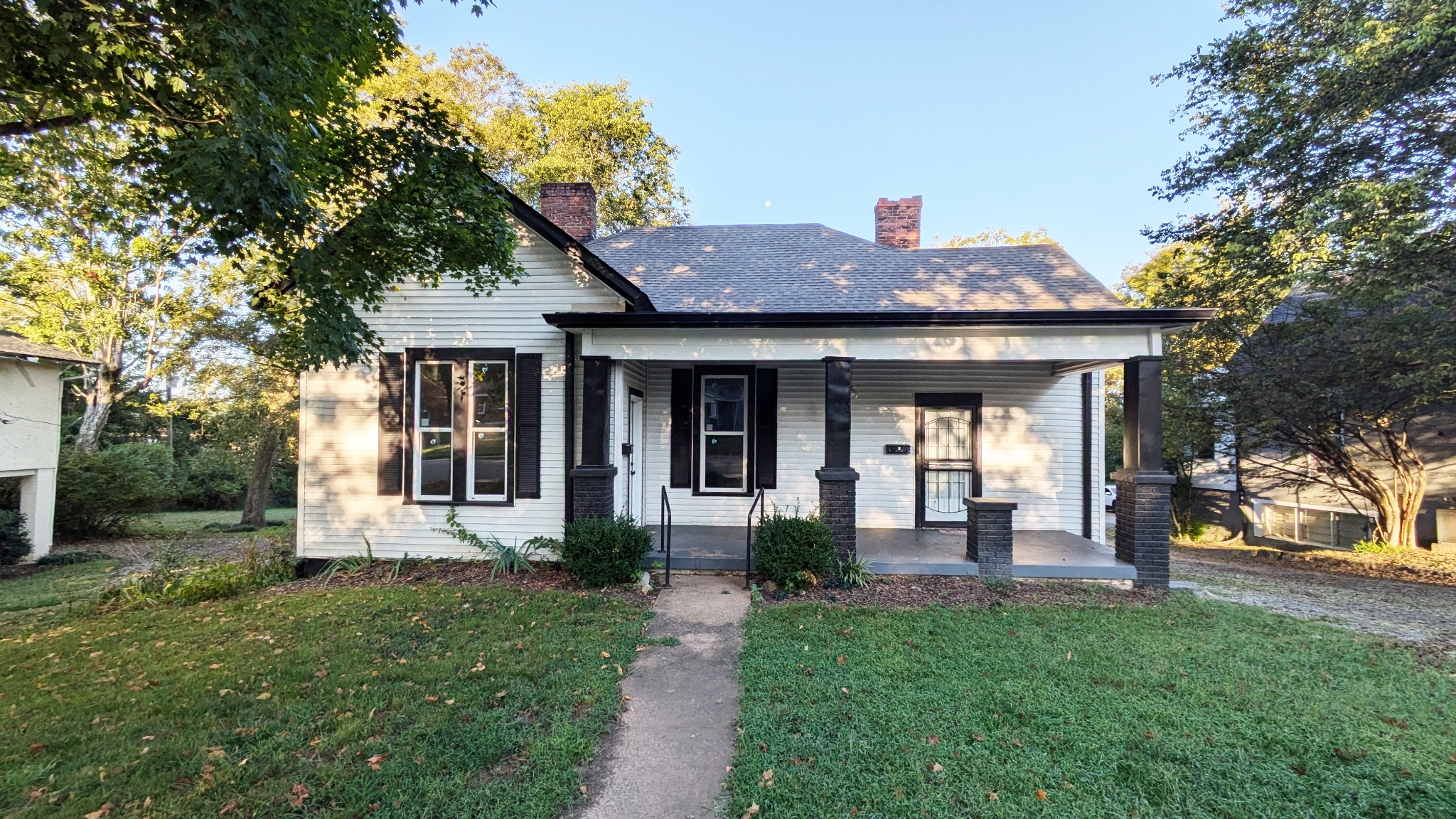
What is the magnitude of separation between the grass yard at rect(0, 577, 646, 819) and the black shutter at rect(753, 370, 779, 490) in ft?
11.9

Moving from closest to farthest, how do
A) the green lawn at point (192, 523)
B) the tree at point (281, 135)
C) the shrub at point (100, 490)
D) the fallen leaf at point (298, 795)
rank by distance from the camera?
1. the fallen leaf at point (298, 795)
2. the tree at point (281, 135)
3. the shrub at point (100, 490)
4. the green lawn at point (192, 523)

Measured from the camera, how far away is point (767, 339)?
6824 mm

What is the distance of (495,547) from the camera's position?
24.0 ft

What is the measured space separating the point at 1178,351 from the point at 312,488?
688 inches

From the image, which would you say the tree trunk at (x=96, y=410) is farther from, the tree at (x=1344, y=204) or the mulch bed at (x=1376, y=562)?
the mulch bed at (x=1376, y=562)

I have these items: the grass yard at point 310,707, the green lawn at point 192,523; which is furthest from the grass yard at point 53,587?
the green lawn at point 192,523

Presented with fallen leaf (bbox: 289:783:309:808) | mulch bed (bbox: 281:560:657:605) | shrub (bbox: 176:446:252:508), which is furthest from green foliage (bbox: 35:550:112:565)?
fallen leaf (bbox: 289:783:309:808)

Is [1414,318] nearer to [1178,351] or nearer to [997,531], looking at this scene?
[1178,351]

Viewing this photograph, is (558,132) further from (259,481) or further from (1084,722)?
(1084,722)

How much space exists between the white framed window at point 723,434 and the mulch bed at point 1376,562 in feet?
34.3

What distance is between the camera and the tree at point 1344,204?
297 inches

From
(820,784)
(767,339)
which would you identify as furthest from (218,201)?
(820,784)

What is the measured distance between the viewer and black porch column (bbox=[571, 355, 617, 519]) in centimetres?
670

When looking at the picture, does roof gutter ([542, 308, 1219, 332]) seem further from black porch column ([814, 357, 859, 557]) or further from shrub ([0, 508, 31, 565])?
shrub ([0, 508, 31, 565])
